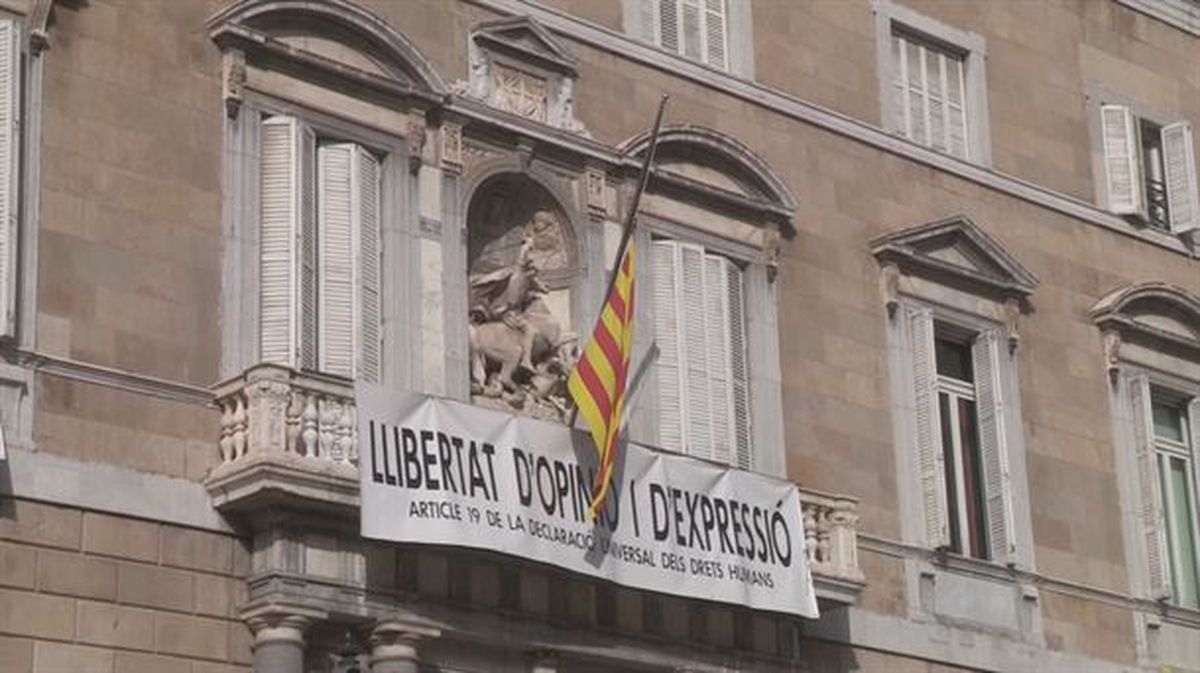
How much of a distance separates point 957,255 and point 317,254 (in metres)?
8.95

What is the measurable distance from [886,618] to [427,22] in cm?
793

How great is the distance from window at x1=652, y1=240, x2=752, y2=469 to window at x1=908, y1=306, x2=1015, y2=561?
269 cm

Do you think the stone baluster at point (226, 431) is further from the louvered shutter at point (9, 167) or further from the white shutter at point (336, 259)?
the louvered shutter at point (9, 167)

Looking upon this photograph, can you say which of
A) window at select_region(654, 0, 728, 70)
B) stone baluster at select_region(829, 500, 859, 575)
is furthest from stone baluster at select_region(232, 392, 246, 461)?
window at select_region(654, 0, 728, 70)

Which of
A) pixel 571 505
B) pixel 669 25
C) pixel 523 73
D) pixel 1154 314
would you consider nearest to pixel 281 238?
pixel 571 505

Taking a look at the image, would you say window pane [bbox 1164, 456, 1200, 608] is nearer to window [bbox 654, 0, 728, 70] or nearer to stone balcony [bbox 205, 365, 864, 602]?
window [bbox 654, 0, 728, 70]

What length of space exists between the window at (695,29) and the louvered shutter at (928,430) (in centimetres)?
362

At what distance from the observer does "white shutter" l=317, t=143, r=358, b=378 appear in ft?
79.1

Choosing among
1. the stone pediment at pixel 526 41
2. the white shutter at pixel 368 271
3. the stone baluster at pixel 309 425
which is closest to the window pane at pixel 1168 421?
the stone pediment at pixel 526 41

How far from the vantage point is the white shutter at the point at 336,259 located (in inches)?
949

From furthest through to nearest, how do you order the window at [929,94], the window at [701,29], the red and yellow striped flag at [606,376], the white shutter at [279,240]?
the window at [929,94]
the window at [701,29]
the red and yellow striped flag at [606,376]
the white shutter at [279,240]

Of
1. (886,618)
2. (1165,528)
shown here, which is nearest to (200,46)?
(886,618)

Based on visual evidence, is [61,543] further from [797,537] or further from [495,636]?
[797,537]

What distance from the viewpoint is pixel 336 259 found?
80.2 ft
